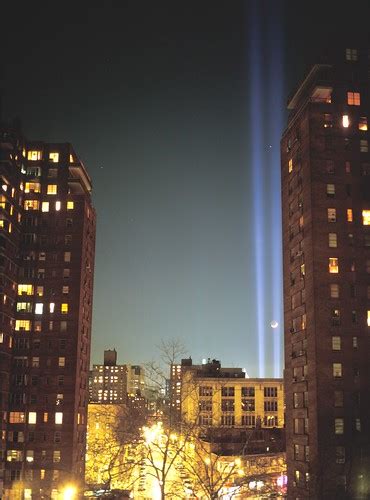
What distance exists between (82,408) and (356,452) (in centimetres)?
5587

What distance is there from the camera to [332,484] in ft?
275

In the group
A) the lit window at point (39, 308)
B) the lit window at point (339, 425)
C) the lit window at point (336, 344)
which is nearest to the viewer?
the lit window at point (339, 425)

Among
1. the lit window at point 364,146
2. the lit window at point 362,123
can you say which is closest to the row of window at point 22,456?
the lit window at point 364,146

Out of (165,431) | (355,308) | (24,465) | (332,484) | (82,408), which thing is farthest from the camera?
(82,408)

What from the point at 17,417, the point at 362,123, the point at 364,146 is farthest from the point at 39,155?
the point at 364,146

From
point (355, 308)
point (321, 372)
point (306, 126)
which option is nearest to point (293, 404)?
point (321, 372)

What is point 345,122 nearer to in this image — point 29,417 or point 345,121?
point 345,121

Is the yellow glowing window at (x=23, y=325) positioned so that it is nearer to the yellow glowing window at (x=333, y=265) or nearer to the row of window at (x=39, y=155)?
the row of window at (x=39, y=155)

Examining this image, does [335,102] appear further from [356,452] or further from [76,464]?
[76,464]

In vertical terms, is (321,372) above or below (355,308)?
below

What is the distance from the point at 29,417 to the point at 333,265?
194 feet

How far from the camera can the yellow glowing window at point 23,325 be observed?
11831 cm

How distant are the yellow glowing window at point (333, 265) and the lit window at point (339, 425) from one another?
2007cm

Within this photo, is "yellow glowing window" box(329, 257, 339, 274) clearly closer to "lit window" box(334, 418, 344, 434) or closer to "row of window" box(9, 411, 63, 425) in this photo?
"lit window" box(334, 418, 344, 434)
